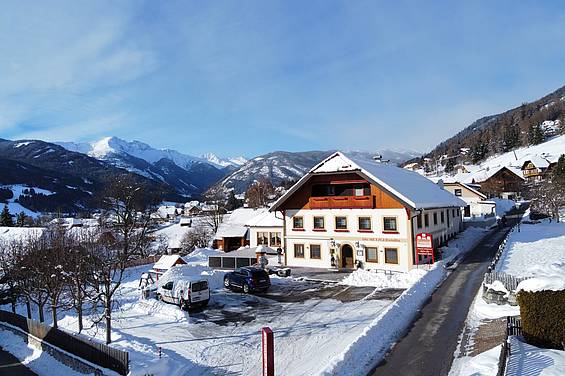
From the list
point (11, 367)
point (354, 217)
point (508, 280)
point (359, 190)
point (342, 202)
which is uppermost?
point (359, 190)

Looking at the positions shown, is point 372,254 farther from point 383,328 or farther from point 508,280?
point 383,328

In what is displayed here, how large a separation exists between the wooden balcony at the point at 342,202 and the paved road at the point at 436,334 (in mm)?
9119

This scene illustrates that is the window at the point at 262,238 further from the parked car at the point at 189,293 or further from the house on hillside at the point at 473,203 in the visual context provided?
the house on hillside at the point at 473,203

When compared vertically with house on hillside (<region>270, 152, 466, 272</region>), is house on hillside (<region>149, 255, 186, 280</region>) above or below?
below

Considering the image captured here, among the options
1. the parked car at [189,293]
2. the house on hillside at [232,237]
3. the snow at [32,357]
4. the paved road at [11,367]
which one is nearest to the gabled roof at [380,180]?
the parked car at [189,293]

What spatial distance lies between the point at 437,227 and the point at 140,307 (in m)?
28.1

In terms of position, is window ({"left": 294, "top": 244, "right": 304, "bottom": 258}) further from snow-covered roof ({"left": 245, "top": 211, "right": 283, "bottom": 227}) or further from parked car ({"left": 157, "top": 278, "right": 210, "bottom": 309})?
parked car ({"left": 157, "top": 278, "right": 210, "bottom": 309})

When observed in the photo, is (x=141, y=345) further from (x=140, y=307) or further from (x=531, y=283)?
(x=531, y=283)

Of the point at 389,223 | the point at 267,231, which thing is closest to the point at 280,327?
the point at 389,223

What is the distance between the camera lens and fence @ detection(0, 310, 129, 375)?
1558 cm

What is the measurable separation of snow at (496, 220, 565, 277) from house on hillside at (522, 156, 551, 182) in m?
63.0

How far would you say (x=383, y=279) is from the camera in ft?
92.2

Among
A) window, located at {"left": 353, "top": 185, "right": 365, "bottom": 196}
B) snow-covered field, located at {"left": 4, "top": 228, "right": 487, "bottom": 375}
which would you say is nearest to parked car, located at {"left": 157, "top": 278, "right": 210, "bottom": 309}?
snow-covered field, located at {"left": 4, "top": 228, "right": 487, "bottom": 375}

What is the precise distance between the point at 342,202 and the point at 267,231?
47.1 feet
